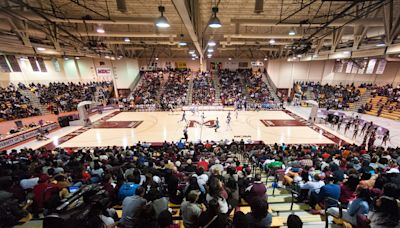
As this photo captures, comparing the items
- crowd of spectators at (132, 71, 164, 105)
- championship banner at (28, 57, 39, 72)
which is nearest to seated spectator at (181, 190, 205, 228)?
crowd of spectators at (132, 71, 164, 105)

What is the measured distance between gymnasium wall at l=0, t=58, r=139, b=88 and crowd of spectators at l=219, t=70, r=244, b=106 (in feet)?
47.6

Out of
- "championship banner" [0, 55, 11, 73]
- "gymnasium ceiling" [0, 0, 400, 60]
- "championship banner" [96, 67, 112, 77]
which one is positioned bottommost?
"championship banner" [96, 67, 112, 77]

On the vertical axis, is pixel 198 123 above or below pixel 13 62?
below

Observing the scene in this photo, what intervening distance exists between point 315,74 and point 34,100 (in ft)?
122

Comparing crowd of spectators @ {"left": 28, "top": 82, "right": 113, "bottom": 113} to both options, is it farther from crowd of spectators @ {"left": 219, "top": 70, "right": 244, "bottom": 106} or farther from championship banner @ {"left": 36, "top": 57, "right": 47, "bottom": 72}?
crowd of spectators @ {"left": 219, "top": 70, "right": 244, "bottom": 106}

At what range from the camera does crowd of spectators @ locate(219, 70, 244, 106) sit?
27.4 meters

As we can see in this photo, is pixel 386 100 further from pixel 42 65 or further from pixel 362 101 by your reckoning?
pixel 42 65

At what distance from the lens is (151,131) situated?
1574 cm

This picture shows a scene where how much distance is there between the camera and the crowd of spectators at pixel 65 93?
75.3ft

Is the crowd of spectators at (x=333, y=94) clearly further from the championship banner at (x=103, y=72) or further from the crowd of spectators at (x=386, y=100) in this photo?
the championship banner at (x=103, y=72)

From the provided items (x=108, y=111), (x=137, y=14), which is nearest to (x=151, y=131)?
(x=137, y=14)

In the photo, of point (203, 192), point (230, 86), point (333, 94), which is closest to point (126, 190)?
point (203, 192)

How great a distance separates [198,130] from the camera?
52.1 ft

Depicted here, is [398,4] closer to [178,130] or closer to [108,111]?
[178,130]
